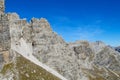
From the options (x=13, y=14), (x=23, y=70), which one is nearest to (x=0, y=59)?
(x=23, y=70)

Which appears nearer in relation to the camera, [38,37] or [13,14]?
[13,14]

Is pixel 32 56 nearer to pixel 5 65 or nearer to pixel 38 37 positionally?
pixel 38 37

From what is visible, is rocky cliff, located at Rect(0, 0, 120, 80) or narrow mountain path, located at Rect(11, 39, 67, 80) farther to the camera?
narrow mountain path, located at Rect(11, 39, 67, 80)

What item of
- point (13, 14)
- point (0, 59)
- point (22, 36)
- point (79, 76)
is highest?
point (13, 14)

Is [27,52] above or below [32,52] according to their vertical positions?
below

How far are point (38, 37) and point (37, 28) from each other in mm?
5044

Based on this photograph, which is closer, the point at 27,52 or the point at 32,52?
the point at 27,52

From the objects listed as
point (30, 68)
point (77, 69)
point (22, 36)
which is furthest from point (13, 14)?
point (77, 69)

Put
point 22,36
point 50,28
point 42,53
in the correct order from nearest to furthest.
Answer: point 22,36, point 42,53, point 50,28

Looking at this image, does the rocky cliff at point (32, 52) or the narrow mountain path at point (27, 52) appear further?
the narrow mountain path at point (27, 52)

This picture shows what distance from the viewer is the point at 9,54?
102625 millimetres

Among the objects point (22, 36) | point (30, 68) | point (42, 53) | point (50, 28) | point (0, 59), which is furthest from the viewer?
point (50, 28)

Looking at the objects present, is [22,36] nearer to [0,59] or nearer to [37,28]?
[37,28]

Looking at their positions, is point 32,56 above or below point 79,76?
above
